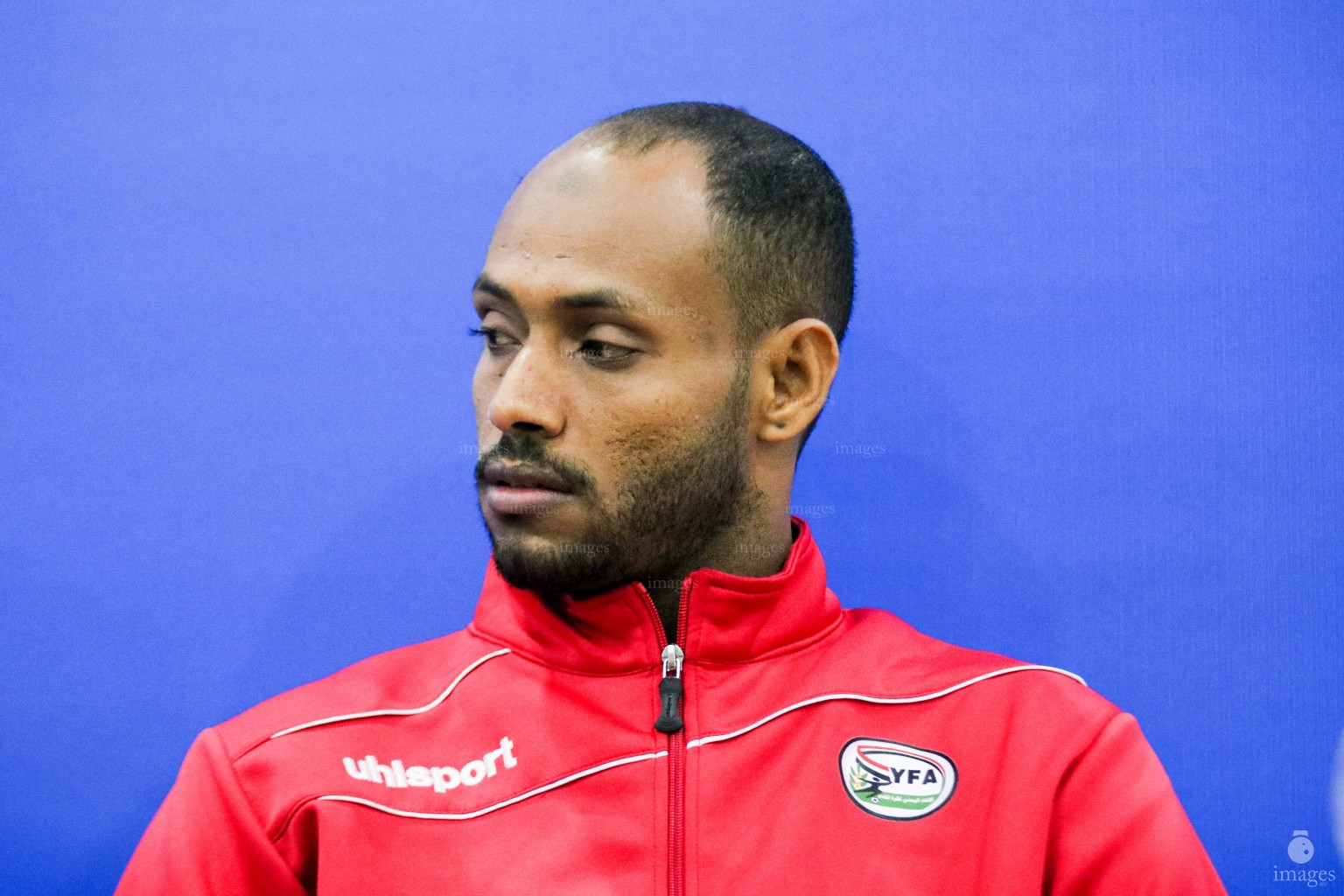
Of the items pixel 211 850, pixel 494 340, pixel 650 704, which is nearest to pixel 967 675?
pixel 650 704

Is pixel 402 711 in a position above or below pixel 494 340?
below

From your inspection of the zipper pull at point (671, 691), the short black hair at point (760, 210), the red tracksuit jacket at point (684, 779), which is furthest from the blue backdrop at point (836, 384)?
the zipper pull at point (671, 691)

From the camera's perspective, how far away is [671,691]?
1.13 m

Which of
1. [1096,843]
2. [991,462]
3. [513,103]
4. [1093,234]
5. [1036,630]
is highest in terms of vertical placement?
[513,103]

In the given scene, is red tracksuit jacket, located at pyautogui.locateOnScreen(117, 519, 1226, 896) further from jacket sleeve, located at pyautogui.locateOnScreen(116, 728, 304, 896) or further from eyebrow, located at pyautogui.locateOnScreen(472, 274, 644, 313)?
eyebrow, located at pyautogui.locateOnScreen(472, 274, 644, 313)

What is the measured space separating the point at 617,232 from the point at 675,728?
0.44 m

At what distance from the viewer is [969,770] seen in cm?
113

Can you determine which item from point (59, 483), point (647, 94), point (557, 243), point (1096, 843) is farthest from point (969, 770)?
point (59, 483)

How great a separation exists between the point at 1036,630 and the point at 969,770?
1.43 feet

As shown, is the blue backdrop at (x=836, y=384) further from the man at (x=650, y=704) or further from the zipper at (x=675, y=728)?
the zipper at (x=675, y=728)

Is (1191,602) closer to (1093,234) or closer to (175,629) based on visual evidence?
(1093,234)

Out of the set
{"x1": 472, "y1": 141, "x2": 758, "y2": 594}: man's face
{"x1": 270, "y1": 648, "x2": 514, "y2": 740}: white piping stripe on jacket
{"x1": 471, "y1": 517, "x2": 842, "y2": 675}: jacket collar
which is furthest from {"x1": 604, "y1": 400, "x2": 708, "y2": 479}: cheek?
{"x1": 270, "y1": 648, "x2": 514, "y2": 740}: white piping stripe on jacket

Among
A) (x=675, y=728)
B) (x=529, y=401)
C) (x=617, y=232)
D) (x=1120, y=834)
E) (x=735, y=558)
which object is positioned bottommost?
(x=1120, y=834)

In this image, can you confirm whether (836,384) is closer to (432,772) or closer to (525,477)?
(525,477)
